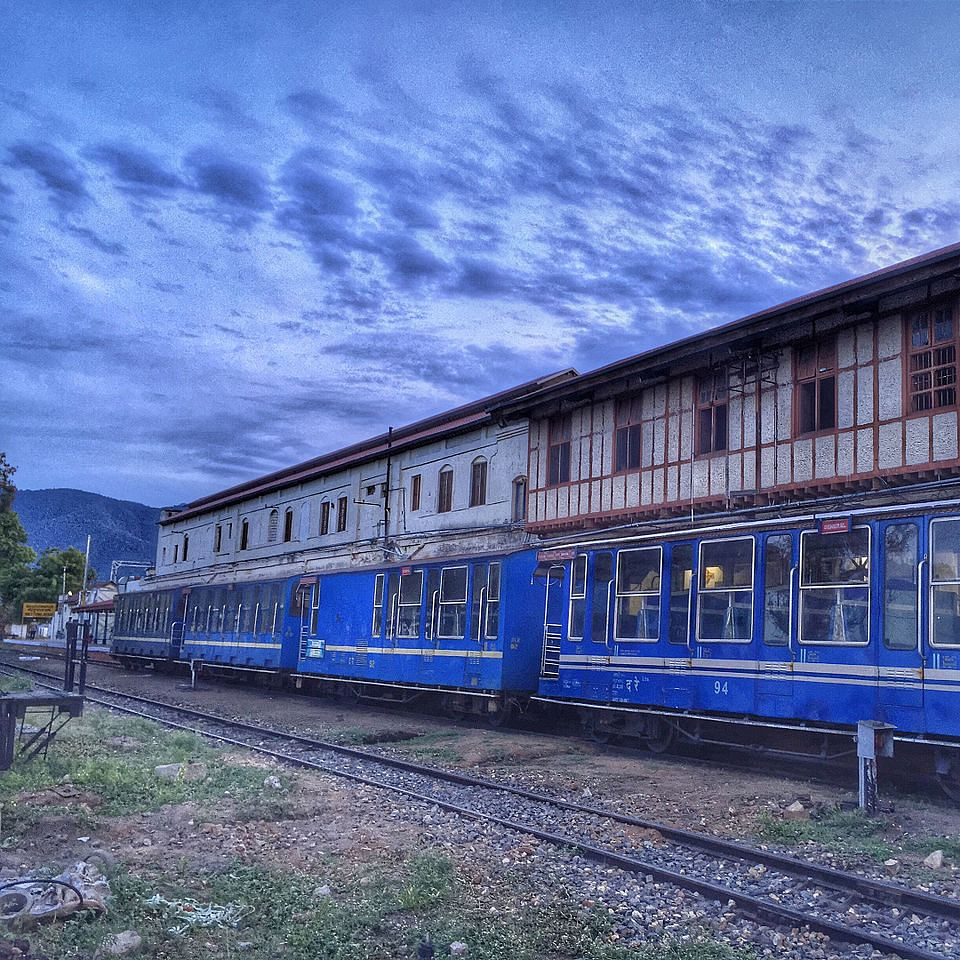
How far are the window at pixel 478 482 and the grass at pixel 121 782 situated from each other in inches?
645

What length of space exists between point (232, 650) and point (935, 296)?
21.7 metres

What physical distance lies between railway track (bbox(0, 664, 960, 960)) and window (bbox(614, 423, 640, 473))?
12351mm

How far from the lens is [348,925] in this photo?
6.01 m

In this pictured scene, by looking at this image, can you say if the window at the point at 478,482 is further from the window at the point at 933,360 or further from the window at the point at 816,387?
the window at the point at 933,360

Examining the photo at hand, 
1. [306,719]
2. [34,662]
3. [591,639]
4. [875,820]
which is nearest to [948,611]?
[875,820]

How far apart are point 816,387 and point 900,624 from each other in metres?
9.90

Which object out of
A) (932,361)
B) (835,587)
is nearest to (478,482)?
(932,361)

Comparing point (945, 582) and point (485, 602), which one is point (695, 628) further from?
point (485, 602)

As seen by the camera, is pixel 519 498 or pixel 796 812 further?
pixel 519 498

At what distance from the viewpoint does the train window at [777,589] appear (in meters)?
11.9

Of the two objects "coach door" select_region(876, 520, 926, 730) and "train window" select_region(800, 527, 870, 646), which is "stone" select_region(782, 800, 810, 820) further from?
"train window" select_region(800, 527, 870, 646)

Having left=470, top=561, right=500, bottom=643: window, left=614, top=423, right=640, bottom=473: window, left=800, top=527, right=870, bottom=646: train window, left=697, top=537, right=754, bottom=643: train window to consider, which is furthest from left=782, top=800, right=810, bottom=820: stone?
left=614, top=423, right=640, bottom=473: window

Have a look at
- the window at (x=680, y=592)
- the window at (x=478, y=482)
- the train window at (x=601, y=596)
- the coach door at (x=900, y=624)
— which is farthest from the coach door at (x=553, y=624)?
the window at (x=478, y=482)

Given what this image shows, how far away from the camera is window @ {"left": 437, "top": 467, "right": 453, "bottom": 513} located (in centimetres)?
3109
